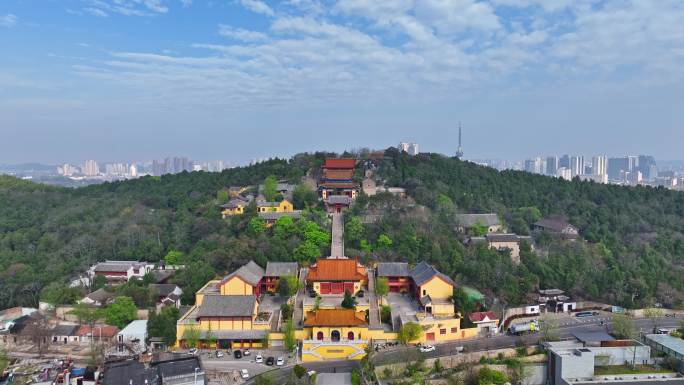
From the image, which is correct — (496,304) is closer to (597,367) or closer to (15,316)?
(597,367)

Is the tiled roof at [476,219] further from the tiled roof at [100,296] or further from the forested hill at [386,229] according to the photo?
the tiled roof at [100,296]

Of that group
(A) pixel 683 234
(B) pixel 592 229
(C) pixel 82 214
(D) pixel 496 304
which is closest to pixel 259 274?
(D) pixel 496 304

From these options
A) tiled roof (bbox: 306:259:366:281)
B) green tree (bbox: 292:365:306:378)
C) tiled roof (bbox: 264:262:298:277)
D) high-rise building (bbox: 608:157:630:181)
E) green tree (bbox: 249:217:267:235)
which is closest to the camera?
green tree (bbox: 292:365:306:378)

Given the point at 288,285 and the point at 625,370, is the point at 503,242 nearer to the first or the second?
the point at 625,370

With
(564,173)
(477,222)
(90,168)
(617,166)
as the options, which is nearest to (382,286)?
(477,222)

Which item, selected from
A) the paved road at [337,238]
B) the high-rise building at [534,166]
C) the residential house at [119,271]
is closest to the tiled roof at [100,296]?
the residential house at [119,271]

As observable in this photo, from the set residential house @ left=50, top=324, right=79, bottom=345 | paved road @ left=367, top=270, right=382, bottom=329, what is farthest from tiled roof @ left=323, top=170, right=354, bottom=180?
residential house @ left=50, top=324, right=79, bottom=345

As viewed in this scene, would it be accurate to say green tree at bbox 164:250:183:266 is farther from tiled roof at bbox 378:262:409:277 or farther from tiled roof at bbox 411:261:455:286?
tiled roof at bbox 411:261:455:286
